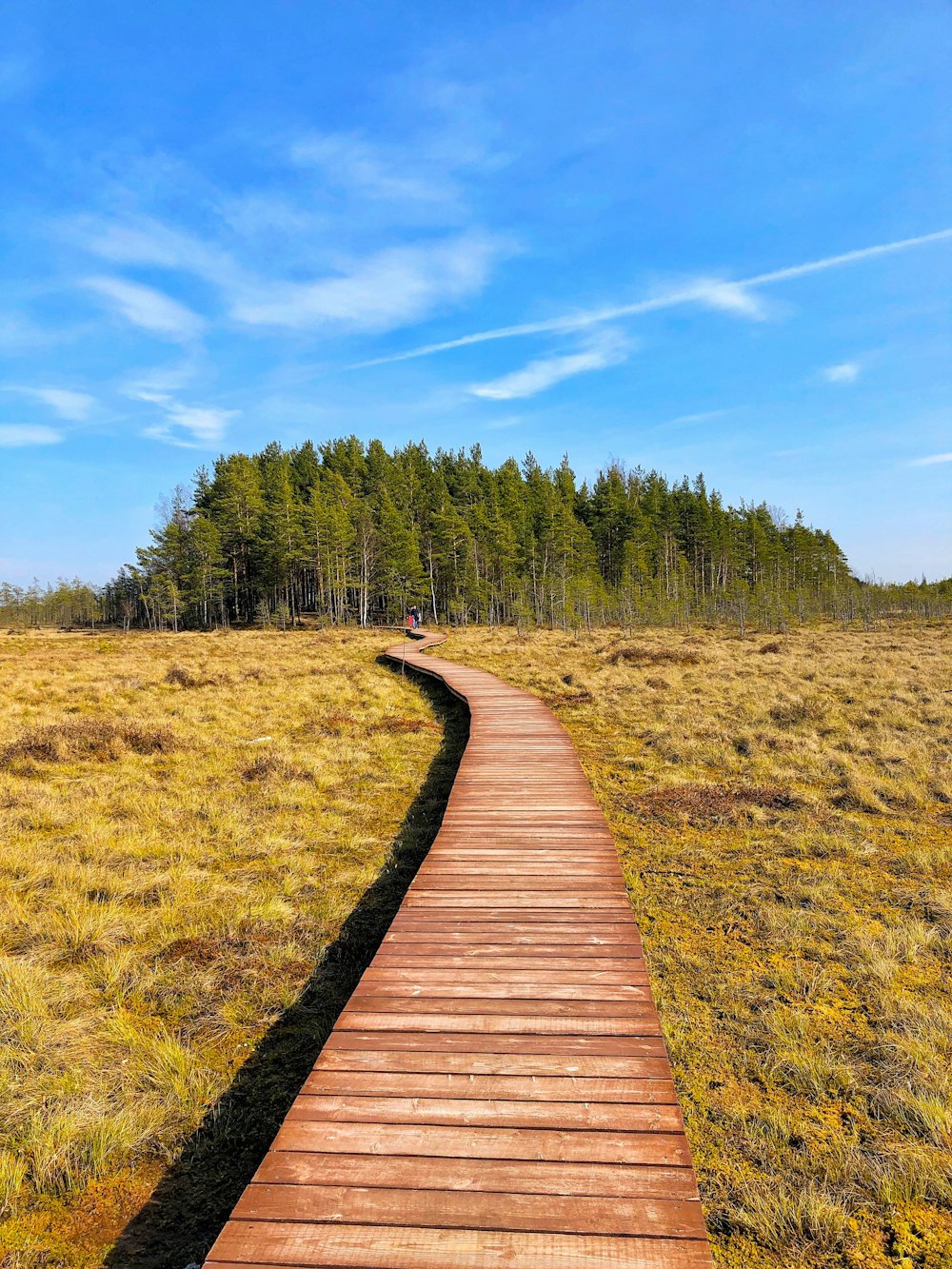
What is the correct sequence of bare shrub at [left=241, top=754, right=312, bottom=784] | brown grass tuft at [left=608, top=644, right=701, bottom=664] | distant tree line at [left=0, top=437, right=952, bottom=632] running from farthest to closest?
1. distant tree line at [left=0, top=437, right=952, bottom=632]
2. brown grass tuft at [left=608, top=644, right=701, bottom=664]
3. bare shrub at [left=241, top=754, right=312, bottom=784]

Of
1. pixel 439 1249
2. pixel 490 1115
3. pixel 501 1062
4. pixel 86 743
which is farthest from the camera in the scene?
pixel 86 743

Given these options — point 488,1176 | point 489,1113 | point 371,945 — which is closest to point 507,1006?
point 489,1113

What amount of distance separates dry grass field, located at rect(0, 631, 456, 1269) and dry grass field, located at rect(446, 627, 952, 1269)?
269 centimetres

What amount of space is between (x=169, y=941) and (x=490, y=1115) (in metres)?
3.96

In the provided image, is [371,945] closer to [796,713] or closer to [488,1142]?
[488,1142]

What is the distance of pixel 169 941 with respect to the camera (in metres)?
5.69

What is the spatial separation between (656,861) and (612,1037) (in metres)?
3.92

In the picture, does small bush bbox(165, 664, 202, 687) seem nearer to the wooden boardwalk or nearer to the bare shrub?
the bare shrub

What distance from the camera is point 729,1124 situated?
3596 mm

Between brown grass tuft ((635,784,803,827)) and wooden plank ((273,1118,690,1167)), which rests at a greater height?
wooden plank ((273,1118,690,1167))

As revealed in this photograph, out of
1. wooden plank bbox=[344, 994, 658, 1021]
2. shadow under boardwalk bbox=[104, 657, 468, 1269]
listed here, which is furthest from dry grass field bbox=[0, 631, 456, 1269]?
wooden plank bbox=[344, 994, 658, 1021]

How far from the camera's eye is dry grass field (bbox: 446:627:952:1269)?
314 cm

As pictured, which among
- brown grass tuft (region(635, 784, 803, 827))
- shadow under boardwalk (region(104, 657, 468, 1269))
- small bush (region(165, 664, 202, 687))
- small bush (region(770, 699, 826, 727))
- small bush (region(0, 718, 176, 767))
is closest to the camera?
shadow under boardwalk (region(104, 657, 468, 1269))

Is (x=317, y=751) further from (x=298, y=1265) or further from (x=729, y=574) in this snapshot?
(x=729, y=574)
